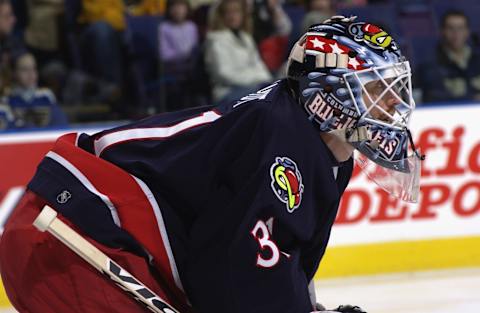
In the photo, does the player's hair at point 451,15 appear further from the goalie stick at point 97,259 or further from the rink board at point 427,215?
the goalie stick at point 97,259

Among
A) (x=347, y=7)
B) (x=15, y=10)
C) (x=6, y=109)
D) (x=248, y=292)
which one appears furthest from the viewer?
(x=347, y=7)

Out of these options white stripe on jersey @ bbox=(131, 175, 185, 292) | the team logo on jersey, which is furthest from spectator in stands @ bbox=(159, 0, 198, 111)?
the team logo on jersey

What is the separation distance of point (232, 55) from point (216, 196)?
3321 millimetres

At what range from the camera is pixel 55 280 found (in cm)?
200

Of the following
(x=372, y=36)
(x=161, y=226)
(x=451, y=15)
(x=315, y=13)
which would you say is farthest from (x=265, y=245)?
(x=451, y=15)

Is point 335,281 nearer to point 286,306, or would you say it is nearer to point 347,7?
point 347,7

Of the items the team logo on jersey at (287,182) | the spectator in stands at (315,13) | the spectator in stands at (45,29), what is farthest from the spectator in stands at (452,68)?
the team logo on jersey at (287,182)

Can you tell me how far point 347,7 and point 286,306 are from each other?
4.03m

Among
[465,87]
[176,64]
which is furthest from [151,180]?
[465,87]

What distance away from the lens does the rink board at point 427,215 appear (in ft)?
16.2

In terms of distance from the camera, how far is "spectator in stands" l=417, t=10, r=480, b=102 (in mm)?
5344

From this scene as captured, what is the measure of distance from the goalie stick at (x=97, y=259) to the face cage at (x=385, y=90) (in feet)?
1.84

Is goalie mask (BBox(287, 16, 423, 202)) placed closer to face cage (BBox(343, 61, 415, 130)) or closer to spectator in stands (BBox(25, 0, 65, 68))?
face cage (BBox(343, 61, 415, 130))

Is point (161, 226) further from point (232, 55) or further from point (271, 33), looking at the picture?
point (271, 33)
